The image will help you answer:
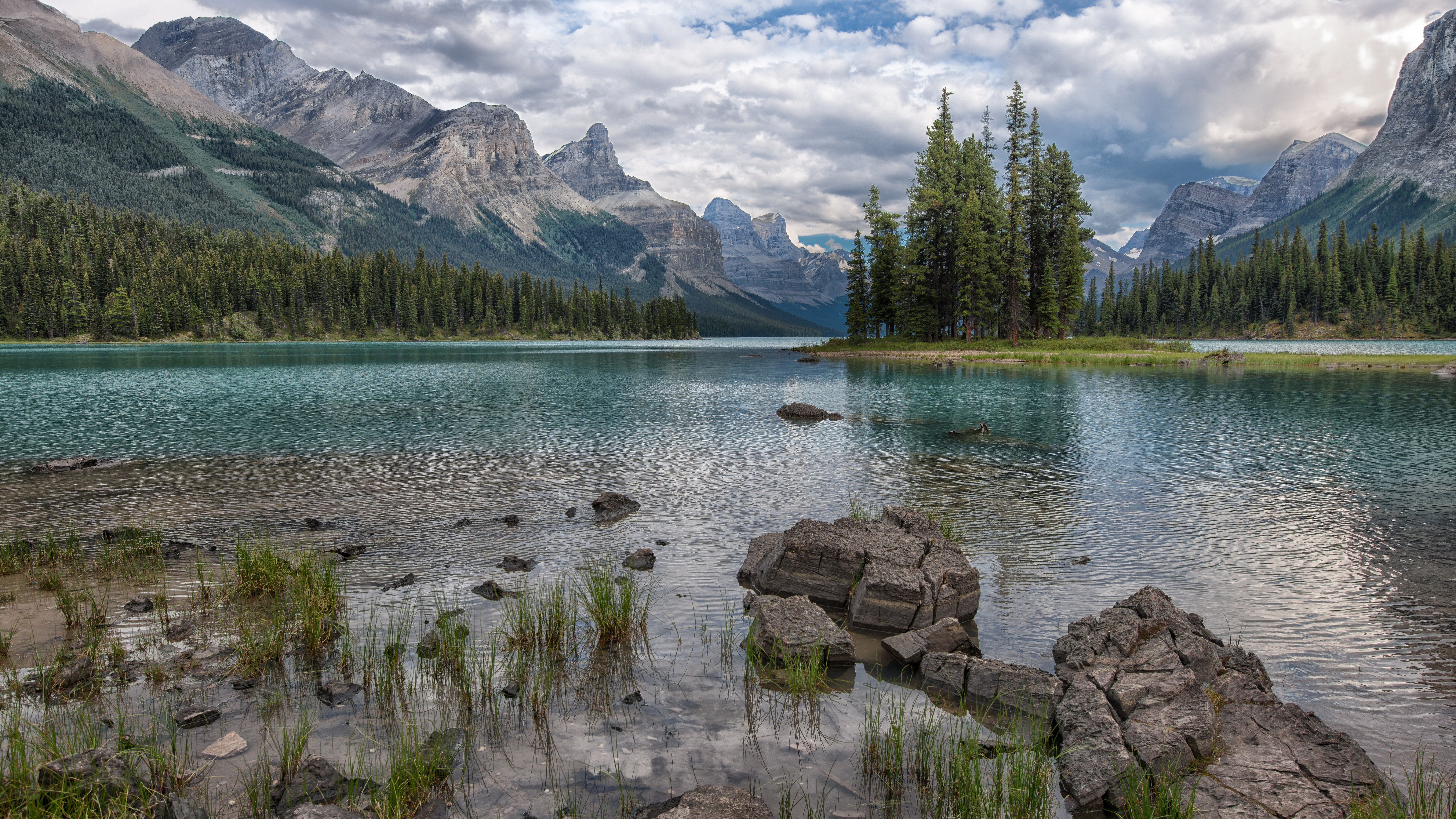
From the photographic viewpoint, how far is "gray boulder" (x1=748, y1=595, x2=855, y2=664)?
32.3 feet

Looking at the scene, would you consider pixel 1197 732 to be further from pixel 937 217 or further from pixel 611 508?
pixel 937 217

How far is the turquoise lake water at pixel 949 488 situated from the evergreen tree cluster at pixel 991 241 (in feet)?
102

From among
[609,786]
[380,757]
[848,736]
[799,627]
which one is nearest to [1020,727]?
[848,736]

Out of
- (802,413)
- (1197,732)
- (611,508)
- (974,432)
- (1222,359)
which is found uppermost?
(1222,359)

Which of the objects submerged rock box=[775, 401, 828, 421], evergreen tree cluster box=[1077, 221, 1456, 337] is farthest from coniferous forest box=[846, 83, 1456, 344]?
evergreen tree cluster box=[1077, 221, 1456, 337]

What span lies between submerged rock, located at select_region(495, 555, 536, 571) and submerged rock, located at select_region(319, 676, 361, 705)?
5018mm

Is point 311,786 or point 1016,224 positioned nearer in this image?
point 311,786

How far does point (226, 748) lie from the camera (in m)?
7.44

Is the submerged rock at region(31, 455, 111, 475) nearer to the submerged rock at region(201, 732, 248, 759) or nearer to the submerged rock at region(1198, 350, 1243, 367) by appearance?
the submerged rock at region(201, 732, 248, 759)

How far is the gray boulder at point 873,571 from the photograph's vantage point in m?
11.5

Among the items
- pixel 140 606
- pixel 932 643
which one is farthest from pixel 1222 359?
pixel 140 606

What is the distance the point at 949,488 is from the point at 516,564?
1353 cm

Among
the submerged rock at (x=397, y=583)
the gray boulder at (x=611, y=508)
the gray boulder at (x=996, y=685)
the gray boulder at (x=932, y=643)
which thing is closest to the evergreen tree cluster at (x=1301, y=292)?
the gray boulder at (x=611, y=508)

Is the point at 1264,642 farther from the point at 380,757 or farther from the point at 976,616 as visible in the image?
the point at 380,757
